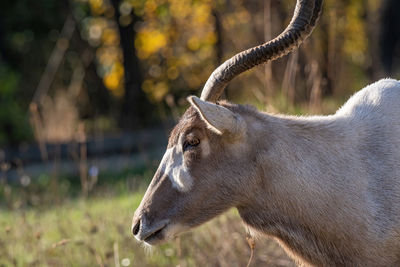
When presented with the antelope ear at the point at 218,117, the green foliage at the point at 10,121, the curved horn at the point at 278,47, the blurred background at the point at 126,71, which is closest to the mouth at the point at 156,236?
→ the antelope ear at the point at 218,117

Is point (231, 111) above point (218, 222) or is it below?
above

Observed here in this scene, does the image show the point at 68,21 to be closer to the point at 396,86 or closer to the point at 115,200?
the point at 115,200

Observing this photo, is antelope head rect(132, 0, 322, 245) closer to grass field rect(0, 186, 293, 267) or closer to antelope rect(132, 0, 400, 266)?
antelope rect(132, 0, 400, 266)

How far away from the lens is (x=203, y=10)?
14516 mm

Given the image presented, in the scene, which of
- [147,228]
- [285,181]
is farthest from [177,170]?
[285,181]

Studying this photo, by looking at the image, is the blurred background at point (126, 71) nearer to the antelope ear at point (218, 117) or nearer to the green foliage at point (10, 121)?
the green foliage at point (10, 121)

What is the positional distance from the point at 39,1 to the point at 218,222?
1115 cm

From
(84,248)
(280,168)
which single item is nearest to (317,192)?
(280,168)

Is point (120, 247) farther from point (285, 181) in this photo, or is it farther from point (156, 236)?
point (285, 181)

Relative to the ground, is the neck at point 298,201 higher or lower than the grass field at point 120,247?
higher

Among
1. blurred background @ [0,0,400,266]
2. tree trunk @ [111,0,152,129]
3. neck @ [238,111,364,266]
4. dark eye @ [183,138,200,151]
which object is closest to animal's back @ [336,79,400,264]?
neck @ [238,111,364,266]

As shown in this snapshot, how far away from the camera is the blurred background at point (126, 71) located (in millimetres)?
9742

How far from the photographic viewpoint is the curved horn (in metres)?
3.83

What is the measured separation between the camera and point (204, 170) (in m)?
3.76
